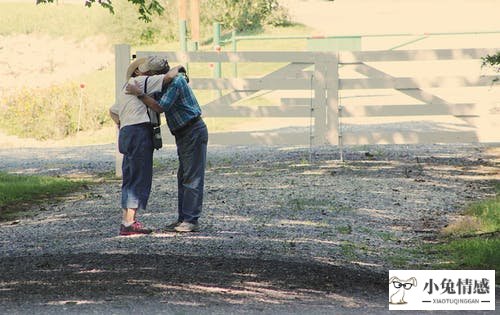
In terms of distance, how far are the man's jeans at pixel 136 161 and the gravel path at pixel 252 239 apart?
0.40 m

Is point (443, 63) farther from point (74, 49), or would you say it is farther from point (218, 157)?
point (218, 157)

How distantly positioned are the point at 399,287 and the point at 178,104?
131 inches

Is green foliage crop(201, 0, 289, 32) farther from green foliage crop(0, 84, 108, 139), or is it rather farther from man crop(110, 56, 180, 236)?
man crop(110, 56, 180, 236)

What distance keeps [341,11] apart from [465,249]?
40.0 metres

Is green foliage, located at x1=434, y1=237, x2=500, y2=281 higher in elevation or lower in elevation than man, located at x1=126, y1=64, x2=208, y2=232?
lower

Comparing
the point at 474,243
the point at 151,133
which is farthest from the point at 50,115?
the point at 474,243

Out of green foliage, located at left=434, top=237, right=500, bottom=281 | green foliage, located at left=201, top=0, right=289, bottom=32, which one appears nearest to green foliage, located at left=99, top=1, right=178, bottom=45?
green foliage, located at left=201, top=0, right=289, bottom=32

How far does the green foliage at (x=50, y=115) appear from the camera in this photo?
25.0 metres

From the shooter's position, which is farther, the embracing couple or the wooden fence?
the wooden fence

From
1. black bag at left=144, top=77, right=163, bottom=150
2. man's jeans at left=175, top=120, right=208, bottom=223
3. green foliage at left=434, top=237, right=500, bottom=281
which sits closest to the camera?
green foliage at left=434, top=237, right=500, bottom=281

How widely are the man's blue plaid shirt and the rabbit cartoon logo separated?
3064 mm

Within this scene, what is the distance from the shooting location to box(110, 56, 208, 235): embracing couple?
1054cm

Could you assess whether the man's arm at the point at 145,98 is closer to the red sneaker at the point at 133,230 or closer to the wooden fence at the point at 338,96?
the red sneaker at the point at 133,230

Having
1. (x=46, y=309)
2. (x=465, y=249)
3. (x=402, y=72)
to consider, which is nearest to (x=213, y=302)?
(x=46, y=309)
